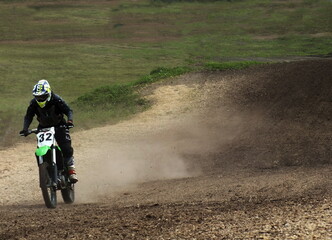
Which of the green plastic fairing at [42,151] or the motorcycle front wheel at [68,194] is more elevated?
the green plastic fairing at [42,151]

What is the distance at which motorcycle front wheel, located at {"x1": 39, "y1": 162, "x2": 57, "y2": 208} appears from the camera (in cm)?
1356

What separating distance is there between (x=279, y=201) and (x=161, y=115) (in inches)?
610

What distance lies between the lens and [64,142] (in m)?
14.9

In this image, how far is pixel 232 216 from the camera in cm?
1080

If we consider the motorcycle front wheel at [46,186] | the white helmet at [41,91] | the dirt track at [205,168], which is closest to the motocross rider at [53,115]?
the white helmet at [41,91]

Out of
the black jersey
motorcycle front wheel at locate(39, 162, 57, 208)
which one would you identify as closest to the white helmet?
the black jersey

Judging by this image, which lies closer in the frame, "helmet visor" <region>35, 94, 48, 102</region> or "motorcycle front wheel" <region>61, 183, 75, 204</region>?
"helmet visor" <region>35, 94, 48, 102</region>

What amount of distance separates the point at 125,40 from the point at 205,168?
43.5m

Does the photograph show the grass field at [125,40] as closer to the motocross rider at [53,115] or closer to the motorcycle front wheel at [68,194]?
the motorcycle front wheel at [68,194]

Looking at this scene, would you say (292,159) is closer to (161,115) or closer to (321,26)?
(161,115)

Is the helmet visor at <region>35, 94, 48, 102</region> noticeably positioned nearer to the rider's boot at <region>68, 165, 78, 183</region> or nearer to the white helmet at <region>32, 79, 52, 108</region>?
the white helmet at <region>32, 79, 52, 108</region>

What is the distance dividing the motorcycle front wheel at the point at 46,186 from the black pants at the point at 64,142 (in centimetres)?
100

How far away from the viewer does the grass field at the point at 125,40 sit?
38125mm

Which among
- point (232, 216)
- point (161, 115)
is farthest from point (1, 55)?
point (232, 216)
